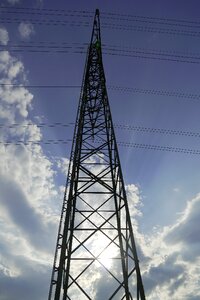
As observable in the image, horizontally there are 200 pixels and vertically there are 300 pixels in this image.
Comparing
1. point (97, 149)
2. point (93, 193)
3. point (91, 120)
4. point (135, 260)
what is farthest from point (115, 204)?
point (91, 120)

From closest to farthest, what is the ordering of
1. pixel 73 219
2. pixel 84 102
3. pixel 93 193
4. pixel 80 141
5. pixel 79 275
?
1. pixel 79 275
2. pixel 73 219
3. pixel 93 193
4. pixel 80 141
5. pixel 84 102

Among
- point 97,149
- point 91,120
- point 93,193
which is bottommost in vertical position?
point 93,193

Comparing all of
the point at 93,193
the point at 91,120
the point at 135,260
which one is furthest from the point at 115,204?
the point at 91,120

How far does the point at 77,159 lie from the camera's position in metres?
12.5

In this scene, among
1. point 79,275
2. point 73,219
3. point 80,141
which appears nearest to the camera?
point 79,275

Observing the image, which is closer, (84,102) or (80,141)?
(80,141)

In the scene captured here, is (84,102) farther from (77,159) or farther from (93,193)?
(93,193)

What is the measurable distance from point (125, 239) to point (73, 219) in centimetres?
207

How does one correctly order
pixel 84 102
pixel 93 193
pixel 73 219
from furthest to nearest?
pixel 84 102 < pixel 93 193 < pixel 73 219

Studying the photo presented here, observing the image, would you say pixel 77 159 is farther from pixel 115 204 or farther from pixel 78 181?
pixel 115 204

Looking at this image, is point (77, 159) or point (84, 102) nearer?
point (77, 159)

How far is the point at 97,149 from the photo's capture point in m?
13.6

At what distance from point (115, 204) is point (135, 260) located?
2.23 m

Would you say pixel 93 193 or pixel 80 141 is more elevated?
pixel 80 141
